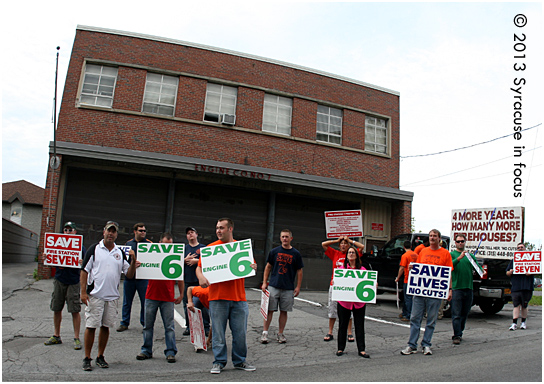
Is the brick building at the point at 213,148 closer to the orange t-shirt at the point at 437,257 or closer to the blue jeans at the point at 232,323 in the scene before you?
the orange t-shirt at the point at 437,257

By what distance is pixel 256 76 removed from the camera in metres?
16.6

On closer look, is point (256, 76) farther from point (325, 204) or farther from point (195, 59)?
point (325, 204)

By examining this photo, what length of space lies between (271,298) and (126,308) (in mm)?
2714

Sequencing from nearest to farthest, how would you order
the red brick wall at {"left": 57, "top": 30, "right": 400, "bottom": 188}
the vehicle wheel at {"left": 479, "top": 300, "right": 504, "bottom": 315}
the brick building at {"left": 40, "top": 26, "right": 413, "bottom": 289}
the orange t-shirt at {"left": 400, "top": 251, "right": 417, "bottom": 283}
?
the orange t-shirt at {"left": 400, "top": 251, "right": 417, "bottom": 283} < the vehicle wheel at {"left": 479, "top": 300, "right": 504, "bottom": 315} < the brick building at {"left": 40, "top": 26, "right": 413, "bottom": 289} < the red brick wall at {"left": 57, "top": 30, "right": 400, "bottom": 188}

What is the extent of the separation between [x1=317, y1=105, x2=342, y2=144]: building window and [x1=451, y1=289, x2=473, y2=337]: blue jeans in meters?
10.4

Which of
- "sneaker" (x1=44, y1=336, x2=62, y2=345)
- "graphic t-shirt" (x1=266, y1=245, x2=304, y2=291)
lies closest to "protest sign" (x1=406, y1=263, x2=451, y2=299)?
"graphic t-shirt" (x1=266, y1=245, x2=304, y2=291)

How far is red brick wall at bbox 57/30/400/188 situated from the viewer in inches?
571

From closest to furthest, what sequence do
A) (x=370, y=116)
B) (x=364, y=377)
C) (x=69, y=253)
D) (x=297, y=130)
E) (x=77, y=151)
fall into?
(x=364, y=377)
(x=69, y=253)
(x=77, y=151)
(x=297, y=130)
(x=370, y=116)

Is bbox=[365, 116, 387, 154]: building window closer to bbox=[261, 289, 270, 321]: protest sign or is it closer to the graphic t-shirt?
the graphic t-shirt

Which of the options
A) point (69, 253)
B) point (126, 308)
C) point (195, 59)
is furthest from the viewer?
point (195, 59)

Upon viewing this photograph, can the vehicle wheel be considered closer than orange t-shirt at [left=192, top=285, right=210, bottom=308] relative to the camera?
No

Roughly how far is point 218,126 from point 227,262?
10.6 meters

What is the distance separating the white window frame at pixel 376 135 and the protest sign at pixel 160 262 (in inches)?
530

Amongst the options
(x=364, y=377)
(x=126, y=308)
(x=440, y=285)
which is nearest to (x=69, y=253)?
(x=126, y=308)
